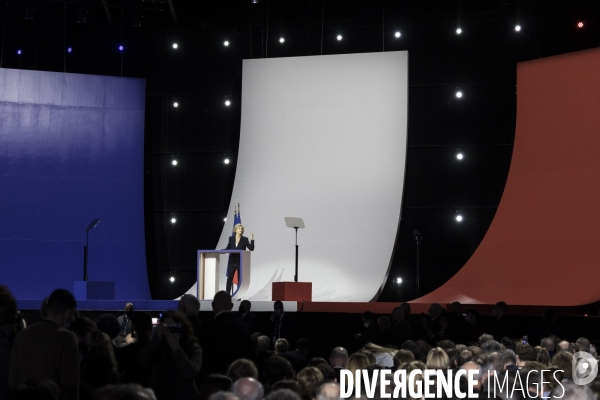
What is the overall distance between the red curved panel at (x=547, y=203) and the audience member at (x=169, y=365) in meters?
6.43

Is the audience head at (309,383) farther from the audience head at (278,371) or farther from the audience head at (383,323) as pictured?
the audience head at (383,323)

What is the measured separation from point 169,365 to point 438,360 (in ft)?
4.18

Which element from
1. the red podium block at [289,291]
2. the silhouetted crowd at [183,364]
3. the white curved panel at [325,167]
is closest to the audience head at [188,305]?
the silhouetted crowd at [183,364]

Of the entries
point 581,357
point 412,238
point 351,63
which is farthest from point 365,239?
point 581,357

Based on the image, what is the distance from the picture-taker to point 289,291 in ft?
30.8

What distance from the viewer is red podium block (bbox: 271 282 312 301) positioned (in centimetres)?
935

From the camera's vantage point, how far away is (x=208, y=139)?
38.9ft

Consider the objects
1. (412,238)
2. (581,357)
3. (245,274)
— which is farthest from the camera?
(412,238)

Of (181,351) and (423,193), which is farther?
(423,193)

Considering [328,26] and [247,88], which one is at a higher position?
[328,26]

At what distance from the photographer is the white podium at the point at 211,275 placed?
978 centimetres

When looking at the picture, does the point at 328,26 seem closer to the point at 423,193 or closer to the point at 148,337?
the point at 423,193

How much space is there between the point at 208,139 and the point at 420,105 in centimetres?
326

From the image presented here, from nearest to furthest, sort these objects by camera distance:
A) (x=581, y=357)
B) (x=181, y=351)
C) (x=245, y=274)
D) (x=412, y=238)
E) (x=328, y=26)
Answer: (x=181, y=351) < (x=581, y=357) < (x=245, y=274) < (x=412, y=238) < (x=328, y=26)
